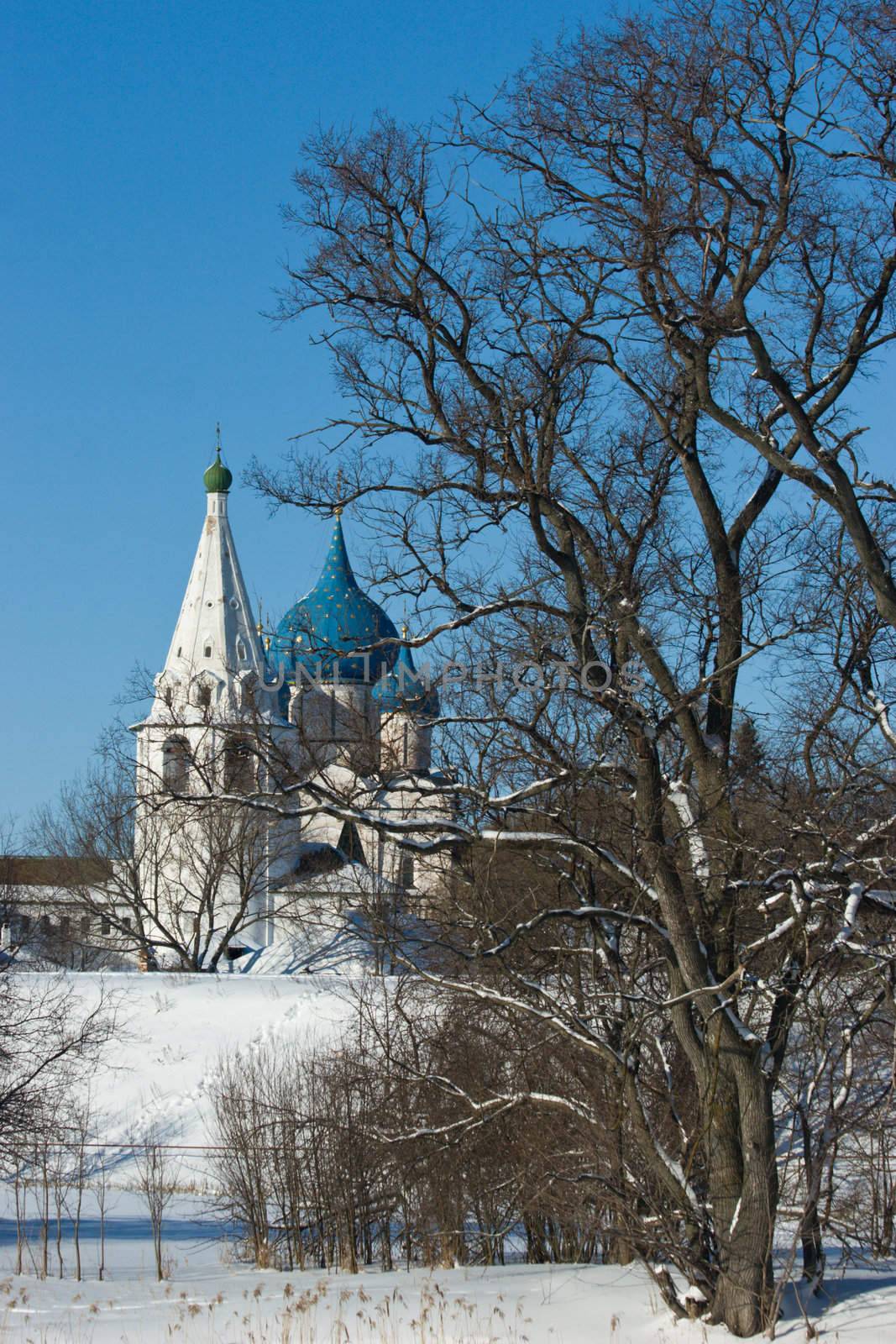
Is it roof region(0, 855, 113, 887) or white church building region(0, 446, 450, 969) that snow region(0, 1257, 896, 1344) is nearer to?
white church building region(0, 446, 450, 969)

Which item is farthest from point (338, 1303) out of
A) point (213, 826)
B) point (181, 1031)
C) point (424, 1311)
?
point (213, 826)

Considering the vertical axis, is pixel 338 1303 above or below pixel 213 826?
below

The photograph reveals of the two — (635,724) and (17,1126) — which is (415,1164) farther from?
(17,1126)

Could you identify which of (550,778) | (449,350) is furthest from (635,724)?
(449,350)

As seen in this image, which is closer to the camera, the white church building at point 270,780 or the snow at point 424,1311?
the snow at point 424,1311

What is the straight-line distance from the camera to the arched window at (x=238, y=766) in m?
8.28

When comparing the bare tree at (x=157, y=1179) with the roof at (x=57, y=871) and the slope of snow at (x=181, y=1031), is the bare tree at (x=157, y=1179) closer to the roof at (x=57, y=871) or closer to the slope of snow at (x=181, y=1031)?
the slope of snow at (x=181, y=1031)

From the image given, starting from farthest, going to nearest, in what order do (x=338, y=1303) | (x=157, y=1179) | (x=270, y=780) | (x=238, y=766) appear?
(x=157, y=1179) → (x=270, y=780) → (x=338, y=1303) → (x=238, y=766)

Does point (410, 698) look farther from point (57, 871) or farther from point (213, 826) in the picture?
point (57, 871)

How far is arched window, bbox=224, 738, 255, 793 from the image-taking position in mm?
8281

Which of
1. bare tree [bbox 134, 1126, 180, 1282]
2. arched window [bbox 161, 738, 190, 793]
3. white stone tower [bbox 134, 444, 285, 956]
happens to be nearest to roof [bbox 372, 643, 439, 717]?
arched window [bbox 161, 738, 190, 793]

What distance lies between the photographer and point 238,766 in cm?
866

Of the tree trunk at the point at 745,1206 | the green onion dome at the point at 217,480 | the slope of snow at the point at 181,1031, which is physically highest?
the green onion dome at the point at 217,480

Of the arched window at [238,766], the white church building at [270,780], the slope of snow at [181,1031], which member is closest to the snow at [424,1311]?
the white church building at [270,780]
